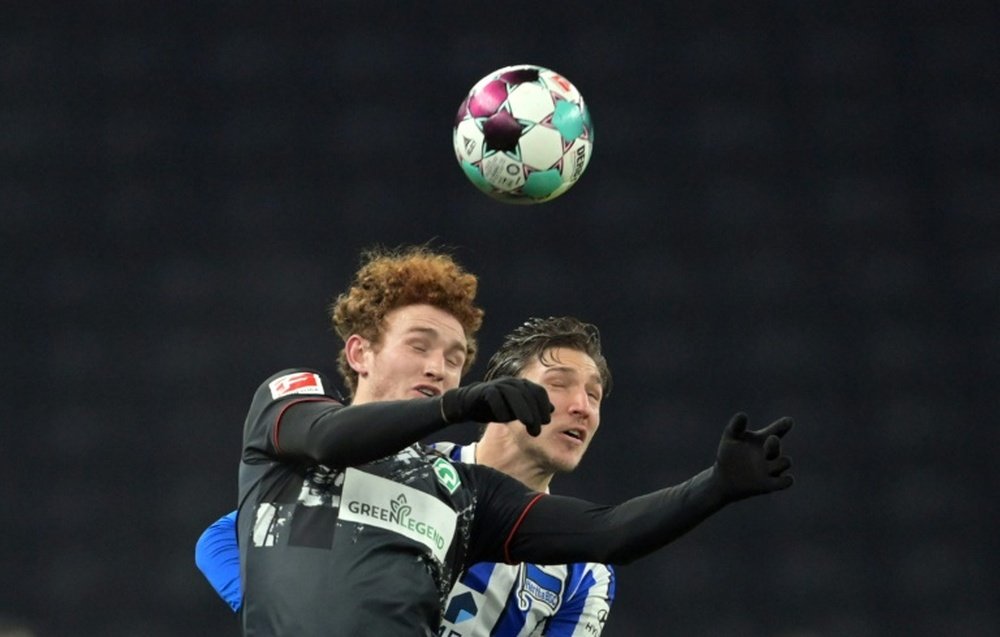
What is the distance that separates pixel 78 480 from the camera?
21.7 ft

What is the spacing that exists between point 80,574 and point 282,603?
4242 mm

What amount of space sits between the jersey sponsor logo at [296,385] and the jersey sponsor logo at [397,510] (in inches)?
6.5

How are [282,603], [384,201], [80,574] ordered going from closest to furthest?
[282,603]
[80,574]
[384,201]

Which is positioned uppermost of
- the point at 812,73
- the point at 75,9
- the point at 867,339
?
the point at 75,9

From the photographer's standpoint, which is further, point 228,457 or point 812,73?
point 812,73

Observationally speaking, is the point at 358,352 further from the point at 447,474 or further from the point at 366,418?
the point at 366,418

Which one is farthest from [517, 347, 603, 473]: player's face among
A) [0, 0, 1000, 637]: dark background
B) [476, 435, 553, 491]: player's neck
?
[0, 0, 1000, 637]: dark background

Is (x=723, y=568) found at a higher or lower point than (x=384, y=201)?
lower

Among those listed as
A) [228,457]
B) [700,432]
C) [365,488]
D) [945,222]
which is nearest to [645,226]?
[700,432]

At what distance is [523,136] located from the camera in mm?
3568

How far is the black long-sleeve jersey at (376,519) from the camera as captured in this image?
2.51 m

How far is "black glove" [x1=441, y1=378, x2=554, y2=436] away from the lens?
2.29 metres

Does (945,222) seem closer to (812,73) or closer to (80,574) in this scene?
(812,73)

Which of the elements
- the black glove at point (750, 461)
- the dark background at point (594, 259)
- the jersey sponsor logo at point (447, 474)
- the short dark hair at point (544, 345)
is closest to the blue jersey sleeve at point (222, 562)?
the jersey sponsor logo at point (447, 474)
